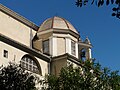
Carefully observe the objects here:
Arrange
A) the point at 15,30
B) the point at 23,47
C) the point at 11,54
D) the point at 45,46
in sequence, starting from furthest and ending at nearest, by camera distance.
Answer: the point at 45,46
the point at 15,30
the point at 23,47
the point at 11,54

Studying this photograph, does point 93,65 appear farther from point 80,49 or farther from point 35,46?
point 80,49

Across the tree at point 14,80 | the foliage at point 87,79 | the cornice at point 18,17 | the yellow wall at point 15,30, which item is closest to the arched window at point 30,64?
the yellow wall at point 15,30

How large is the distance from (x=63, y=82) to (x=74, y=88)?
139 cm

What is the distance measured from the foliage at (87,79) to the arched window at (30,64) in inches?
356

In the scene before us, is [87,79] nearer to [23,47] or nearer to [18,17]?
[23,47]

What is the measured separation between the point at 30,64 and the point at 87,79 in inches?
477

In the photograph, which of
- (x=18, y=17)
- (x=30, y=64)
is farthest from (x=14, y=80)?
(x=18, y=17)

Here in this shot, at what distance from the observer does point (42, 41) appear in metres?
39.0

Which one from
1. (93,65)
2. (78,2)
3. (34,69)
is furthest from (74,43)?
(78,2)

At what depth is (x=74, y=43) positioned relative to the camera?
39594 millimetres

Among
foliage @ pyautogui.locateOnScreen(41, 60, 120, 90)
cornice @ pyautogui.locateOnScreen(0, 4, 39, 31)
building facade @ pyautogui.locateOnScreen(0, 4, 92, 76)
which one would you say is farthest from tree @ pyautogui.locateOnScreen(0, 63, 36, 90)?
cornice @ pyautogui.locateOnScreen(0, 4, 39, 31)

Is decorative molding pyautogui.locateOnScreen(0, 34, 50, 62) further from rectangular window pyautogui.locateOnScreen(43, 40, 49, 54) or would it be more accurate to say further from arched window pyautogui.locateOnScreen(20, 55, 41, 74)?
rectangular window pyautogui.locateOnScreen(43, 40, 49, 54)

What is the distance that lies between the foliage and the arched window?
9.04m

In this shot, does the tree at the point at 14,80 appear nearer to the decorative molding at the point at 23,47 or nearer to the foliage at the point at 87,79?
the foliage at the point at 87,79
